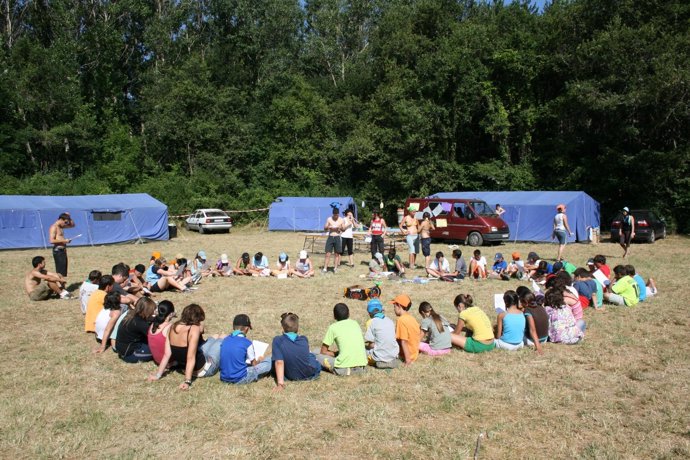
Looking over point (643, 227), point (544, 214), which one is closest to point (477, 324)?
point (544, 214)

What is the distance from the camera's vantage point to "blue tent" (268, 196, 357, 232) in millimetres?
32312

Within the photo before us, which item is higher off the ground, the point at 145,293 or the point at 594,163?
the point at 594,163

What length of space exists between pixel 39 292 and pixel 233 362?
6.99m

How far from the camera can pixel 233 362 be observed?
21.1ft

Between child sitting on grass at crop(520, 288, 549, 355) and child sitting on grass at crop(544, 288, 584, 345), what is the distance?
16 centimetres

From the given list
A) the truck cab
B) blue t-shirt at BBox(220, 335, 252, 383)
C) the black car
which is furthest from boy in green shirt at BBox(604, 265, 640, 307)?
the black car

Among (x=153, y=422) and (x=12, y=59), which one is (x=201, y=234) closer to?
(x=12, y=59)

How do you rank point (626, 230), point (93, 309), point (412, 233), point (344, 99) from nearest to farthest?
point (93, 309), point (412, 233), point (626, 230), point (344, 99)

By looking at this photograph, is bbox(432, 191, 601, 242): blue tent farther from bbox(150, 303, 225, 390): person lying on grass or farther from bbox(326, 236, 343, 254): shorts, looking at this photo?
bbox(150, 303, 225, 390): person lying on grass

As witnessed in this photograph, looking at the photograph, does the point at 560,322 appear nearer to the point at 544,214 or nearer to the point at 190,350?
the point at 190,350

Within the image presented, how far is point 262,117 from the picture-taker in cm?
4319

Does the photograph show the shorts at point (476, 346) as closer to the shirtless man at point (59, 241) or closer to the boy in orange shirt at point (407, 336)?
the boy in orange shirt at point (407, 336)

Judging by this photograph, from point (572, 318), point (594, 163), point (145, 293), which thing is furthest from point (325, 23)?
point (572, 318)

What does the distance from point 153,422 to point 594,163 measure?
29161 millimetres
